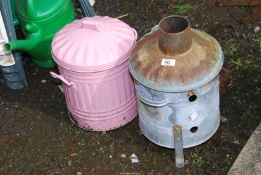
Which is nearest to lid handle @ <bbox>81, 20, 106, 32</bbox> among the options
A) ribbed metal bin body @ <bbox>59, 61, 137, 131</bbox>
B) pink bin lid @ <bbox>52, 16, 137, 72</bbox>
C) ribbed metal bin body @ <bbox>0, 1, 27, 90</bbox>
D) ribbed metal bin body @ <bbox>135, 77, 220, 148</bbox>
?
pink bin lid @ <bbox>52, 16, 137, 72</bbox>

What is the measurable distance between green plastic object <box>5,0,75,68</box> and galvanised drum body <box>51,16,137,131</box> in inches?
16.6

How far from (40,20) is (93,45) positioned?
79cm

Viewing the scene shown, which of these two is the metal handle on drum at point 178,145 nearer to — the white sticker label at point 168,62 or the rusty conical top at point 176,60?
the rusty conical top at point 176,60

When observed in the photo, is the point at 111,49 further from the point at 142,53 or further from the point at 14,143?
the point at 14,143

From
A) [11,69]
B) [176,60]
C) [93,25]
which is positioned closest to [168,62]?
[176,60]

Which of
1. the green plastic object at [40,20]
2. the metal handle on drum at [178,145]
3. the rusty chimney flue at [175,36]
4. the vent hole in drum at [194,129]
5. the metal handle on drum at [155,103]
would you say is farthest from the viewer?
the green plastic object at [40,20]

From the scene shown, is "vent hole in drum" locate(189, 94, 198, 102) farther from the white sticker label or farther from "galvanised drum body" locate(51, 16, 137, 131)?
"galvanised drum body" locate(51, 16, 137, 131)

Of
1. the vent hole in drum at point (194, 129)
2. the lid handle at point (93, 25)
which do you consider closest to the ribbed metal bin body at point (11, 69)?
the lid handle at point (93, 25)

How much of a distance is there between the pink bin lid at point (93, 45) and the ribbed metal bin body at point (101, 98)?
0.28ft

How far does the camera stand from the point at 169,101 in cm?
353

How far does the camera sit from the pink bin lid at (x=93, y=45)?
3742 millimetres

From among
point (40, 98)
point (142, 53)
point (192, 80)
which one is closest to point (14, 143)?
point (40, 98)

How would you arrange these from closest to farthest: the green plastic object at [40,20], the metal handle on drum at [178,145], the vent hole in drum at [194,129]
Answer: the metal handle on drum at [178,145] → the vent hole in drum at [194,129] → the green plastic object at [40,20]

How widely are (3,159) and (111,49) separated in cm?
125
